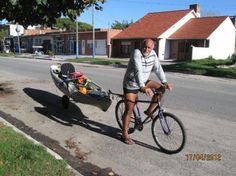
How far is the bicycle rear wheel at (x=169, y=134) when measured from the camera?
239 inches

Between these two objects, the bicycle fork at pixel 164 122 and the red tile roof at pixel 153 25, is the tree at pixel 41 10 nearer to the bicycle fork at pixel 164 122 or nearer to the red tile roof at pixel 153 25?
the bicycle fork at pixel 164 122

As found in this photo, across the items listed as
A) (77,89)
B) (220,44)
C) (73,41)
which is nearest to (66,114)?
(77,89)

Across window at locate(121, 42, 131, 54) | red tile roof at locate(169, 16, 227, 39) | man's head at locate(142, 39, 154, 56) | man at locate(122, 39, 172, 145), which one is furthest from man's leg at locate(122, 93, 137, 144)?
window at locate(121, 42, 131, 54)

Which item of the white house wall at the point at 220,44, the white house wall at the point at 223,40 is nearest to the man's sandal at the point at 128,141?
the white house wall at the point at 220,44

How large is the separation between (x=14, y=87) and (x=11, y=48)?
2536 inches

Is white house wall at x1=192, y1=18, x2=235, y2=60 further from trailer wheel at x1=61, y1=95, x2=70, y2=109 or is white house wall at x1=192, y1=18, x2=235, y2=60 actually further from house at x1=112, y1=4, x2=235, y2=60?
trailer wheel at x1=61, y1=95, x2=70, y2=109

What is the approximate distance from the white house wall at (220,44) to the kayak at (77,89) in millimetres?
29521

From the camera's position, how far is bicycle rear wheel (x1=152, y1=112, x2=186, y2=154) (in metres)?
6.08

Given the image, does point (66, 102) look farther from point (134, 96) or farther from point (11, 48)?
point (11, 48)

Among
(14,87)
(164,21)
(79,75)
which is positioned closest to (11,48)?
(164,21)

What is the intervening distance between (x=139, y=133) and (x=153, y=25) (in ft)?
135

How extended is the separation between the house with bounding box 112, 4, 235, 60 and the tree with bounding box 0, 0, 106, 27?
27997 mm

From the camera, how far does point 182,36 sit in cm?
4291

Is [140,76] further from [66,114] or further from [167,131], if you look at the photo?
[66,114]
